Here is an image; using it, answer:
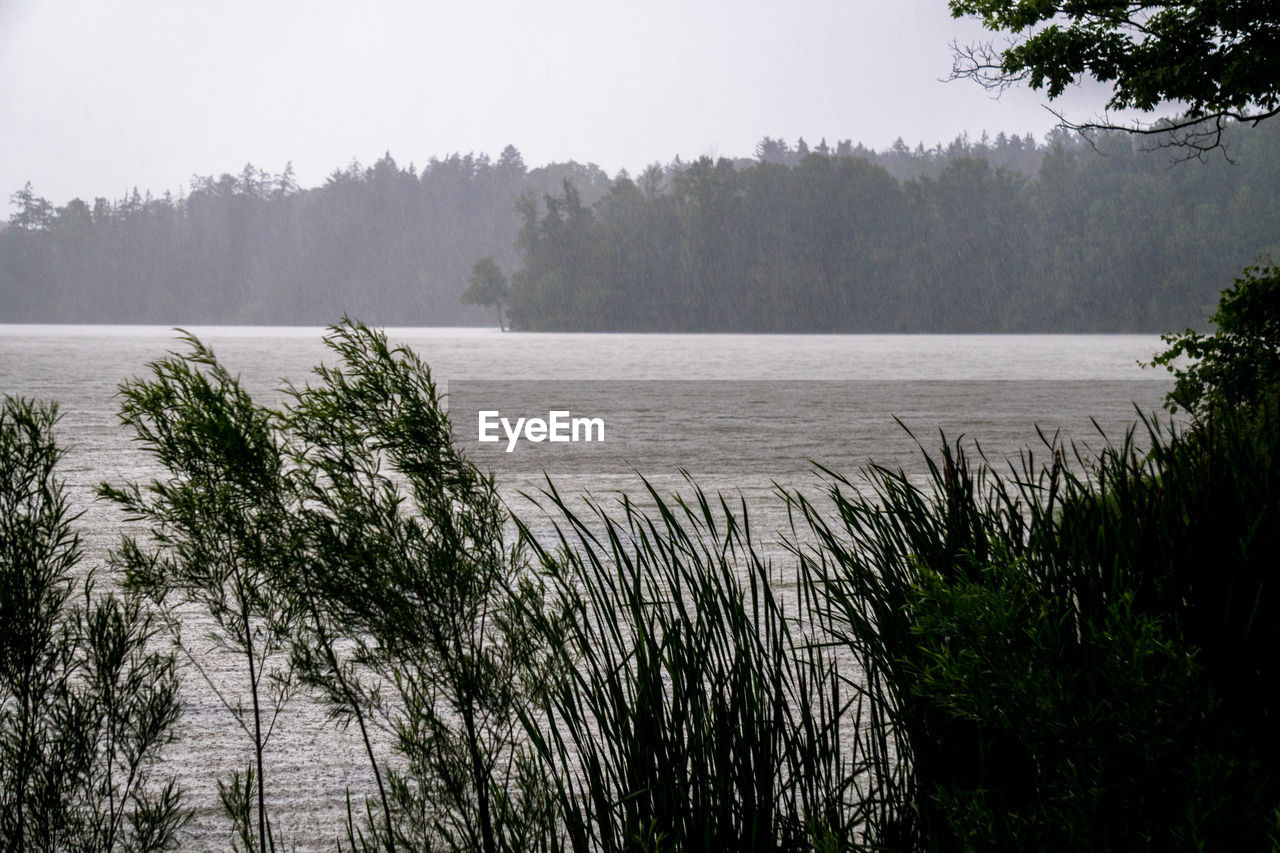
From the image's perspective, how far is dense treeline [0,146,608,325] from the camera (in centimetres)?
14338

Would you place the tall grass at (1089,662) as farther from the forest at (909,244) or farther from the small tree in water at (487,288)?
the small tree in water at (487,288)

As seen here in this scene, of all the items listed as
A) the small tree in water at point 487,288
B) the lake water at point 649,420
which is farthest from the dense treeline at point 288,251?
the lake water at point 649,420

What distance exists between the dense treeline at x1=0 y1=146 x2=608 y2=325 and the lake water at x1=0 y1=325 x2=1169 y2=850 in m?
95.4

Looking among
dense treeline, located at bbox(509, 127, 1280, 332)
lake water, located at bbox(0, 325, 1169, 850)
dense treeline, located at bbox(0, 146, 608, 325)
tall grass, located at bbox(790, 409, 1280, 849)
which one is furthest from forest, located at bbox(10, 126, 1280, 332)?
tall grass, located at bbox(790, 409, 1280, 849)

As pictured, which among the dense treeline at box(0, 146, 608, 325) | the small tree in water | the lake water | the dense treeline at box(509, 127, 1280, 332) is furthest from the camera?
the dense treeline at box(0, 146, 608, 325)

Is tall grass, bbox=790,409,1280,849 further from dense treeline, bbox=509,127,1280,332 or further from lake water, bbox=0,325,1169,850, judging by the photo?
dense treeline, bbox=509,127,1280,332

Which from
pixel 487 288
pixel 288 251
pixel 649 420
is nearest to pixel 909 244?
pixel 487 288

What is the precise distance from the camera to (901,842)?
249 centimetres

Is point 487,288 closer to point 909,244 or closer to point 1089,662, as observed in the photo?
point 909,244

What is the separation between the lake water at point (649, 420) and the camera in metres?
4.86

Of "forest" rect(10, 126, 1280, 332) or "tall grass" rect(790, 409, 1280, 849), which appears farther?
"forest" rect(10, 126, 1280, 332)

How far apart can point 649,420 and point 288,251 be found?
455 ft

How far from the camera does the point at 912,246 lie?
93375 millimetres

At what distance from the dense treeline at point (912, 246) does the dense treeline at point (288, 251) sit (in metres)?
42.7
